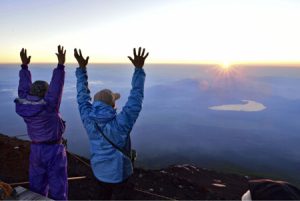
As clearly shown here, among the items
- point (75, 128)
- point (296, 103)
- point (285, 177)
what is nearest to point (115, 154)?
point (285, 177)

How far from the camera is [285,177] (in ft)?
163

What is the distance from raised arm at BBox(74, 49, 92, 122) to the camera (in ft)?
16.3

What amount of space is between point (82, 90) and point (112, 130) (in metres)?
1.09

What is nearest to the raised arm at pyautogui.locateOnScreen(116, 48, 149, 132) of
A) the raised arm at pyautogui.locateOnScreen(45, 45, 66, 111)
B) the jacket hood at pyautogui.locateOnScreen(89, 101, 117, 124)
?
the jacket hood at pyautogui.locateOnScreen(89, 101, 117, 124)

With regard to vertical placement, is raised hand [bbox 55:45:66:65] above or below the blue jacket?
above

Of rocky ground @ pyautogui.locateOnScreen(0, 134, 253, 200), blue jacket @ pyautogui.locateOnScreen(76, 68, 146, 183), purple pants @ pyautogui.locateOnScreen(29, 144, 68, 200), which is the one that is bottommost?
rocky ground @ pyautogui.locateOnScreen(0, 134, 253, 200)

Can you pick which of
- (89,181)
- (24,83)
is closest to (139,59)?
(24,83)

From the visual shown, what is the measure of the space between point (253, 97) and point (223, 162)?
136m

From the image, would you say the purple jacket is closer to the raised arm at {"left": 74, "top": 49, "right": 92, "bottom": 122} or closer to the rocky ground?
the raised arm at {"left": 74, "top": 49, "right": 92, "bottom": 122}

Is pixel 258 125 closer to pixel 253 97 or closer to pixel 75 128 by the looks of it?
pixel 75 128

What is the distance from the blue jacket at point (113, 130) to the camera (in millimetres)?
4398

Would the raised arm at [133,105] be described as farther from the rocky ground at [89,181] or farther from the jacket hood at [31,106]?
the rocky ground at [89,181]

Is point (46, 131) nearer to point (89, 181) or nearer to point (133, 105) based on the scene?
point (133, 105)

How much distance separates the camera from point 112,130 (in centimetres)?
450
